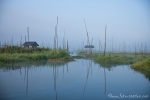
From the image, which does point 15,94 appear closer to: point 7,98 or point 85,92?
point 7,98

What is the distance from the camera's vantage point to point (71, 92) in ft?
19.6

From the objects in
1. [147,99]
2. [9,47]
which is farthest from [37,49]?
[147,99]

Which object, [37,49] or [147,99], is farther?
[37,49]

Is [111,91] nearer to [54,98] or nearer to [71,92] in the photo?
[71,92]

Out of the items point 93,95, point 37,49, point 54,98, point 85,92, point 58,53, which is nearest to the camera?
point 54,98

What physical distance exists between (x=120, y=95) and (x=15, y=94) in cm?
396

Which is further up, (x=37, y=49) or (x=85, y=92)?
(x=37, y=49)

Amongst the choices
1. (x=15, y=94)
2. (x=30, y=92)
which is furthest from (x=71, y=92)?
(x=15, y=94)

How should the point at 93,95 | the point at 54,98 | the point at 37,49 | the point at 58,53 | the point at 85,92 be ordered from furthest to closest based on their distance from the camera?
the point at 37,49
the point at 58,53
the point at 85,92
the point at 93,95
the point at 54,98

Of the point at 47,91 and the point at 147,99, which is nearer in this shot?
the point at 147,99

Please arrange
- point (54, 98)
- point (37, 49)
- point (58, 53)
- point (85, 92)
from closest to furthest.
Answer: point (54, 98) < point (85, 92) < point (58, 53) < point (37, 49)

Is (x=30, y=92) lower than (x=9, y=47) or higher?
lower

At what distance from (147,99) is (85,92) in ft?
7.39

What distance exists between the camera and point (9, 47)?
2305 centimetres
